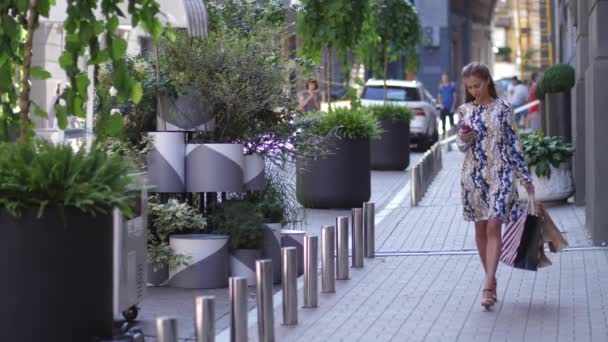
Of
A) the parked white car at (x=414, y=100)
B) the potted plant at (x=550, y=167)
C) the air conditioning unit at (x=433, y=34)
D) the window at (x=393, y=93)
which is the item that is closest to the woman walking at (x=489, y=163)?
the potted plant at (x=550, y=167)

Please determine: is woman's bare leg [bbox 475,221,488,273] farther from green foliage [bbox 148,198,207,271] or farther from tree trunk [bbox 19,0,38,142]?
tree trunk [bbox 19,0,38,142]

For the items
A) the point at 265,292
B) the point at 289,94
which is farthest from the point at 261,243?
the point at 265,292

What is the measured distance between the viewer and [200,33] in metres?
10.8

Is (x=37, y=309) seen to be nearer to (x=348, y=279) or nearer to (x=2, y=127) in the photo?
(x=2, y=127)

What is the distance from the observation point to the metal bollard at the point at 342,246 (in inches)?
400

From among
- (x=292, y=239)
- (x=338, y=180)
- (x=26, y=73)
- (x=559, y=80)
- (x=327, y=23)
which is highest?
(x=327, y=23)

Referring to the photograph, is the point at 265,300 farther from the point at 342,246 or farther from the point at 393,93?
the point at 393,93

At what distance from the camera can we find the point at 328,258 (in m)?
9.48

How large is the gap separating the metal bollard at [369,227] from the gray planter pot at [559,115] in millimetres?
8010

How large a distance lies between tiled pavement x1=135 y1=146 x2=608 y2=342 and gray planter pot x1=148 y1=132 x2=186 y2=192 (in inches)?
50.4

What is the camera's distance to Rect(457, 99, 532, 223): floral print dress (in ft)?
29.9

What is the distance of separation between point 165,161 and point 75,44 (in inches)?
132

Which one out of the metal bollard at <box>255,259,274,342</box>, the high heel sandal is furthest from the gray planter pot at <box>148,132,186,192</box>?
the metal bollard at <box>255,259,274,342</box>

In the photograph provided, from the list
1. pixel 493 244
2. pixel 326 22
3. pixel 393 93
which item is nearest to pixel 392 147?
pixel 326 22
